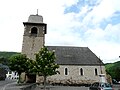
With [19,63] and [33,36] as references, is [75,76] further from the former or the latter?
[33,36]

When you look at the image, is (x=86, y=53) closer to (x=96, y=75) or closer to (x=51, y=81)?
(x=96, y=75)

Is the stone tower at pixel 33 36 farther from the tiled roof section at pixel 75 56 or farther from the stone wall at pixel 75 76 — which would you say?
the stone wall at pixel 75 76

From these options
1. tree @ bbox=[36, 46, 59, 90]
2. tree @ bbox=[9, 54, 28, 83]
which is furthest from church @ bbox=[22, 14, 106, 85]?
tree @ bbox=[36, 46, 59, 90]

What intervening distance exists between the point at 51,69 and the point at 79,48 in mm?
21673

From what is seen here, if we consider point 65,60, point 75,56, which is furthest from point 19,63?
point 75,56

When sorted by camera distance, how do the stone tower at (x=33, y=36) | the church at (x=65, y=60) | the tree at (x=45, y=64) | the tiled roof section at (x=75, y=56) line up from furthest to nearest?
the tiled roof section at (x=75, y=56) → the stone tower at (x=33, y=36) → the church at (x=65, y=60) → the tree at (x=45, y=64)

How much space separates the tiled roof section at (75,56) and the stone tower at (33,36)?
185 inches

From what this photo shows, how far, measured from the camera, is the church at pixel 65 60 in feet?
135

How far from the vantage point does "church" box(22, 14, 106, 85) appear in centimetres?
4109

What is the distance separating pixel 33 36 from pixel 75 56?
12.1m

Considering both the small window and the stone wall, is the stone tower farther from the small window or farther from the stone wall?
the stone wall

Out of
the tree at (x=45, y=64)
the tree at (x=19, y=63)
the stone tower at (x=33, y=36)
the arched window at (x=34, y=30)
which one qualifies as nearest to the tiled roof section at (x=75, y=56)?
the stone tower at (x=33, y=36)

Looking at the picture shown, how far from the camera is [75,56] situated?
1741 inches

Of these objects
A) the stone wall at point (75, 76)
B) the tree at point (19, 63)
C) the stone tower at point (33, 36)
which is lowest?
the stone wall at point (75, 76)
